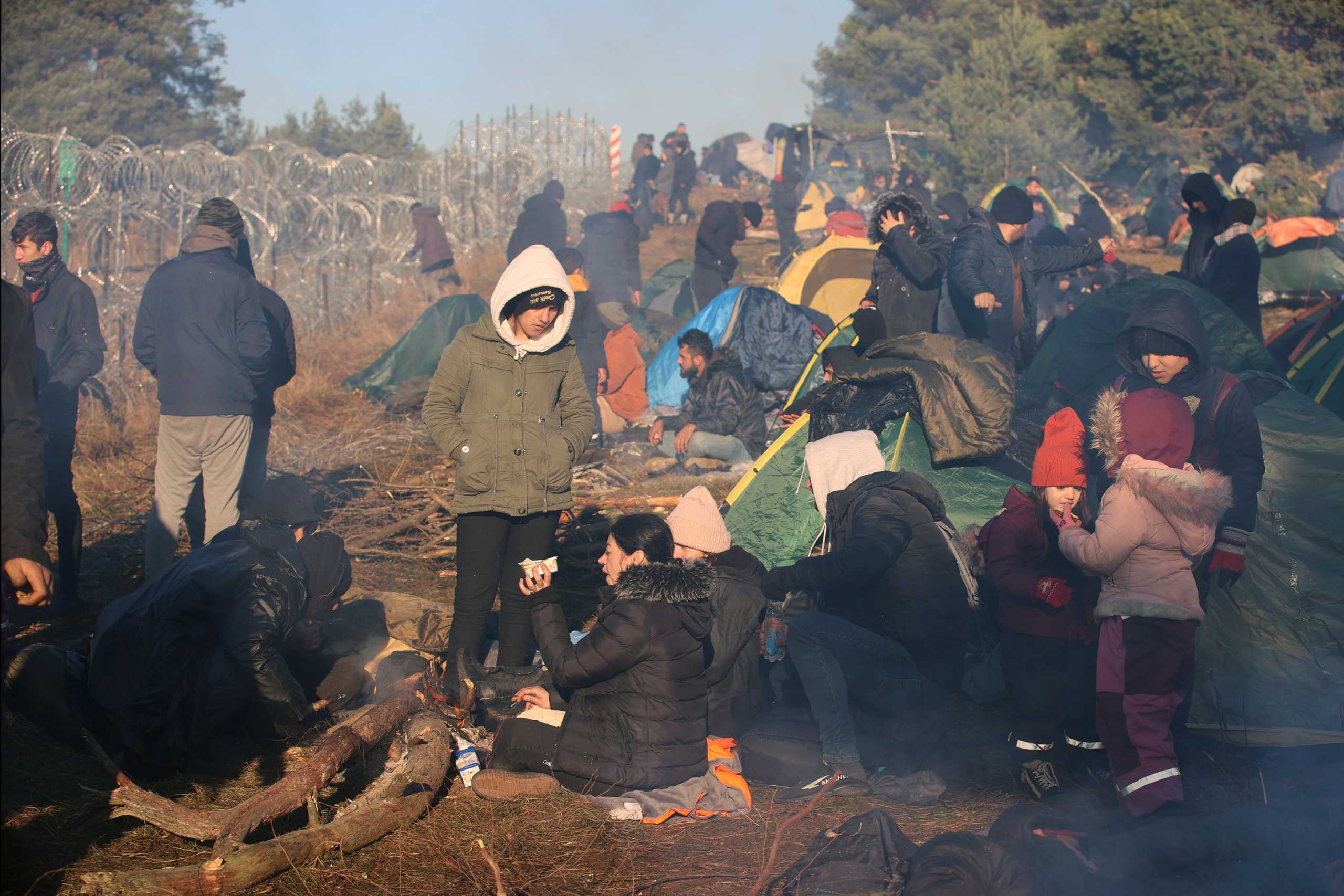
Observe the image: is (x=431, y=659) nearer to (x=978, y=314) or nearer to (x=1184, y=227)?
(x=978, y=314)

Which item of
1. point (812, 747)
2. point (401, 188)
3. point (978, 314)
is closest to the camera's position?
point (812, 747)

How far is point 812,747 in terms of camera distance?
397 cm

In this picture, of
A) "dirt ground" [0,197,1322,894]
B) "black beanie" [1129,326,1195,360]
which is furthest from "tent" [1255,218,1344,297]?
"dirt ground" [0,197,1322,894]

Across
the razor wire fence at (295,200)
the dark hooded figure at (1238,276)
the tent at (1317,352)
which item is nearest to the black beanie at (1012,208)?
the dark hooded figure at (1238,276)

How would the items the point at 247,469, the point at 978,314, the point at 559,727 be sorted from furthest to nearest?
the point at 978,314 → the point at 247,469 → the point at 559,727

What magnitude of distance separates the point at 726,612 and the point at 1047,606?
136 centimetres

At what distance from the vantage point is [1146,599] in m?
3.67

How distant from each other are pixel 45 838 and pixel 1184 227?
612 inches

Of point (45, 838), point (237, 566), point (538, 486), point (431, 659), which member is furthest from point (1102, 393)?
point (45, 838)

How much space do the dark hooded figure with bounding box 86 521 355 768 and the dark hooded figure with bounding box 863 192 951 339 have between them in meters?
4.53

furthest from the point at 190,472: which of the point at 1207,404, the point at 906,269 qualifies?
the point at 1207,404

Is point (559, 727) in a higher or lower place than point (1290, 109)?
lower

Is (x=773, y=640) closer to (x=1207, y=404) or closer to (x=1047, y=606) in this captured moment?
(x=1047, y=606)

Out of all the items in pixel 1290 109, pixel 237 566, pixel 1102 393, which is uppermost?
pixel 1290 109
